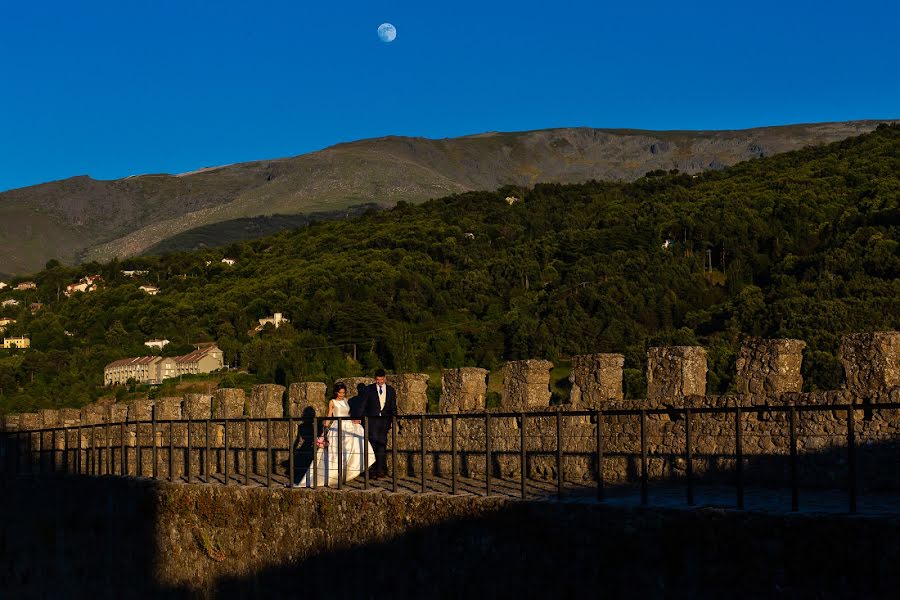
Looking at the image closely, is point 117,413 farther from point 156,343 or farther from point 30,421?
point 156,343

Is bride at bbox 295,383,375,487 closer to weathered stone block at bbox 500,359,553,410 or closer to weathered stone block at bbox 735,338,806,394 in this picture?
weathered stone block at bbox 500,359,553,410

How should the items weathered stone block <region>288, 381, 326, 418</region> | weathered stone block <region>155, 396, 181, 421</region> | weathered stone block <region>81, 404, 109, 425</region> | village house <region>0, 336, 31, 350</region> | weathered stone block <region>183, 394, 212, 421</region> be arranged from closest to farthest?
weathered stone block <region>288, 381, 326, 418</region> < weathered stone block <region>183, 394, 212, 421</region> < weathered stone block <region>155, 396, 181, 421</region> < weathered stone block <region>81, 404, 109, 425</region> < village house <region>0, 336, 31, 350</region>

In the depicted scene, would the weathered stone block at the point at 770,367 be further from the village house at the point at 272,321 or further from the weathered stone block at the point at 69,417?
the village house at the point at 272,321

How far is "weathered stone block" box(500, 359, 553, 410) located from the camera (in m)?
13.4

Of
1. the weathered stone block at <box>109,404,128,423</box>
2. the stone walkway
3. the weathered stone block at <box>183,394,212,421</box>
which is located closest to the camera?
the stone walkway

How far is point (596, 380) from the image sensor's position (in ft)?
42.7

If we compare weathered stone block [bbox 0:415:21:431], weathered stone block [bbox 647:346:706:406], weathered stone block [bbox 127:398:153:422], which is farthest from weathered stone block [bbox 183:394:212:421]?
weathered stone block [bbox 647:346:706:406]

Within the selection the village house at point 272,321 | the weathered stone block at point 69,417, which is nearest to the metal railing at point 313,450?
the weathered stone block at point 69,417

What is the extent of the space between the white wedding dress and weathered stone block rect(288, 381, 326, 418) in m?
3.27

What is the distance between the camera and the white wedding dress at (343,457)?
1289 cm

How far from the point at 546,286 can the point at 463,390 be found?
153 ft

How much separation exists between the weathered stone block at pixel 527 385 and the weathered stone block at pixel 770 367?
273cm

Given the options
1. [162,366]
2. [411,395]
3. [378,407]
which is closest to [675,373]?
[378,407]

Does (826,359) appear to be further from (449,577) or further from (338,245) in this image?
(338,245)
